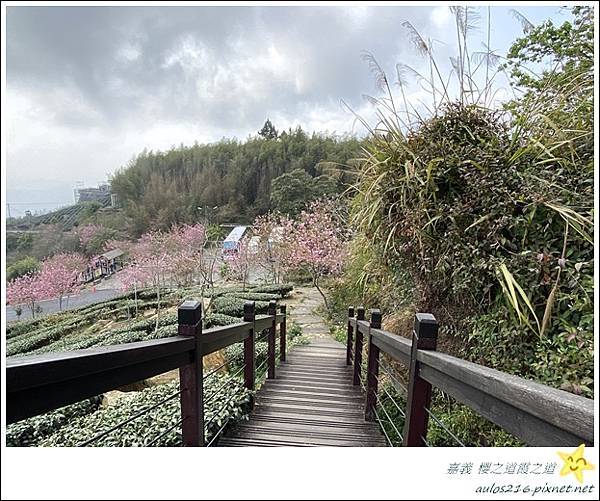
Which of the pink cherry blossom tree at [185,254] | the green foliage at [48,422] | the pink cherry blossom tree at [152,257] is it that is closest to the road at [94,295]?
the pink cherry blossom tree at [152,257]

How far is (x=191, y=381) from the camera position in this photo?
1.03 meters

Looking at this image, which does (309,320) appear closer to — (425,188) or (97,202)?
(97,202)

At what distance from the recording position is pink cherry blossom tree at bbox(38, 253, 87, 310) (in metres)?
5.52

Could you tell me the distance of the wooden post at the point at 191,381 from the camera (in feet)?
3.33

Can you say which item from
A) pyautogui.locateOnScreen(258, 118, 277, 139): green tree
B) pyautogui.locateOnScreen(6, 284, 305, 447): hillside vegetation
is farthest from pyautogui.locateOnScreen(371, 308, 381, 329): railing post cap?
pyautogui.locateOnScreen(258, 118, 277, 139): green tree

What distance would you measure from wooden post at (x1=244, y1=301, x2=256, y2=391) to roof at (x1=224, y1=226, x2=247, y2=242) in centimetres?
664

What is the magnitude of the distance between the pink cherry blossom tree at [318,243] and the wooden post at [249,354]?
496 cm

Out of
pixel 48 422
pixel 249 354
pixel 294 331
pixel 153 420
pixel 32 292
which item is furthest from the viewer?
pixel 294 331

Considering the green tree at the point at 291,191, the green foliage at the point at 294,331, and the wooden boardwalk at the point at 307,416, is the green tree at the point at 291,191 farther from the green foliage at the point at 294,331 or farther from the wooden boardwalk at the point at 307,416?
the wooden boardwalk at the point at 307,416

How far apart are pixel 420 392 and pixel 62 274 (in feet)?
23.0

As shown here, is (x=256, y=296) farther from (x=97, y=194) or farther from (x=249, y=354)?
(x=249, y=354)

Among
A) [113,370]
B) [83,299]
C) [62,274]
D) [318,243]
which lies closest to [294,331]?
[318,243]

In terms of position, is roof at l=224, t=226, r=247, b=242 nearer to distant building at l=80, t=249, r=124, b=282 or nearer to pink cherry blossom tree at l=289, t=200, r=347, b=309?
pink cherry blossom tree at l=289, t=200, r=347, b=309

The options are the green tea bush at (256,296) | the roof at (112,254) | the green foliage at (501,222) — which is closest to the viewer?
the green foliage at (501,222)
